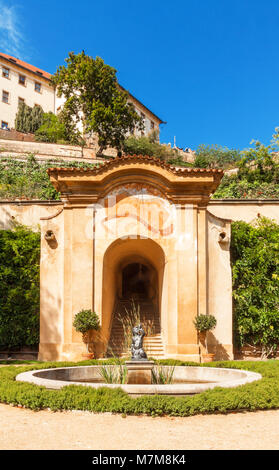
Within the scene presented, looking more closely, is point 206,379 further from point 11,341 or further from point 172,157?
point 172,157

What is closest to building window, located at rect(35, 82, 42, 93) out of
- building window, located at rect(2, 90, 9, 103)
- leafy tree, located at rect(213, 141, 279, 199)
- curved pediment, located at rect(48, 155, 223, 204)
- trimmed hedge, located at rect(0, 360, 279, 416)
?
building window, located at rect(2, 90, 9, 103)

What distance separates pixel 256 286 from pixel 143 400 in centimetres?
1133

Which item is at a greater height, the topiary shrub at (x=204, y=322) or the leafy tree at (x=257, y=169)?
the leafy tree at (x=257, y=169)

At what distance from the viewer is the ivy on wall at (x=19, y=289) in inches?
711

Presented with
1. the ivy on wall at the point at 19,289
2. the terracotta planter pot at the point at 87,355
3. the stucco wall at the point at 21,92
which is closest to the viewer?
the terracotta planter pot at the point at 87,355

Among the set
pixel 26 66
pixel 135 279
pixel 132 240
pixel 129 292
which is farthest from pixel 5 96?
pixel 132 240

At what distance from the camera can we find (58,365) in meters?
12.1

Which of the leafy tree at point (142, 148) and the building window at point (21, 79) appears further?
the building window at point (21, 79)

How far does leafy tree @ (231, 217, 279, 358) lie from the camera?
703 inches

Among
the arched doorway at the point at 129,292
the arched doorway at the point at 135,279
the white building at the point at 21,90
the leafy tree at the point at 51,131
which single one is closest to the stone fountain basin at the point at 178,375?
the arched doorway at the point at 129,292

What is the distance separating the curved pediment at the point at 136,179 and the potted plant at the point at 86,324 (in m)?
3.88

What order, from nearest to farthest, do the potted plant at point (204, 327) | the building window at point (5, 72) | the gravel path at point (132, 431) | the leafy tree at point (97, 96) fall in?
the gravel path at point (132, 431)
the potted plant at point (204, 327)
the leafy tree at point (97, 96)
the building window at point (5, 72)

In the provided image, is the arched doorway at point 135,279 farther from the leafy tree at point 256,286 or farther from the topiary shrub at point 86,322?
the topiary shrub at point 86,322
